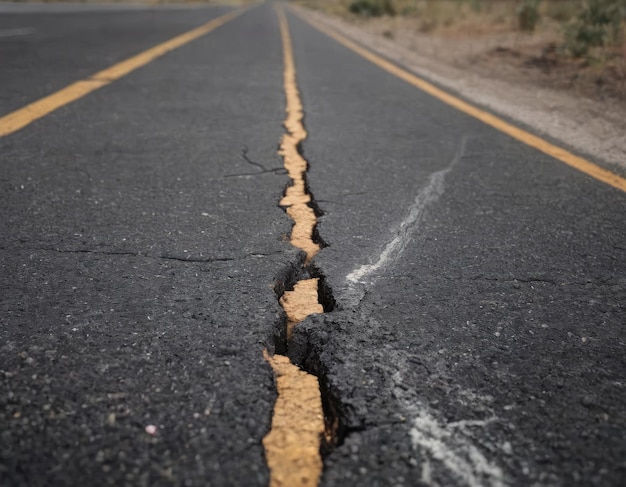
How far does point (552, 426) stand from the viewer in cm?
108

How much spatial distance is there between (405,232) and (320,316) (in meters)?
0.68

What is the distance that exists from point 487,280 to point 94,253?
1.31 meters

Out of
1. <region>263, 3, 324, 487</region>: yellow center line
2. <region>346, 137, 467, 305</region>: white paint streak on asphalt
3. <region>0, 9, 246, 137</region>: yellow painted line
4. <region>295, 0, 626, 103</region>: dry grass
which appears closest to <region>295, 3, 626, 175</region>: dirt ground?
<region>295, 0, 626, 103</region>: dry grass

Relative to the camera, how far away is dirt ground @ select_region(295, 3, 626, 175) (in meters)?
3.71

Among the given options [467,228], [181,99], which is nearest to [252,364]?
[467,228]

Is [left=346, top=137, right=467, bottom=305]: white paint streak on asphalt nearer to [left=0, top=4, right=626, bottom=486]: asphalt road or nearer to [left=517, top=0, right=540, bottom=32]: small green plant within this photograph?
[left=0, top=4, right=626, bottom=486]: asphalt road

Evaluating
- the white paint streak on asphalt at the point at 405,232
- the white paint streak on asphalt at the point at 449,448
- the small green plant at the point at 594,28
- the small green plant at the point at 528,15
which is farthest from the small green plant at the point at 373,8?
the white paint streak on asphalt at the point at 449,448

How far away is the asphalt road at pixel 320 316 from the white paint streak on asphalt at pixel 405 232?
11 mm

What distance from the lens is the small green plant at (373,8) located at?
63.2 feet

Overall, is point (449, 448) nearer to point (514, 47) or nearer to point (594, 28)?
point (594, 28)

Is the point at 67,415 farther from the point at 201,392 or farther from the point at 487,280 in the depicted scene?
the point at 487,280

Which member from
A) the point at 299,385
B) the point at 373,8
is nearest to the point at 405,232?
the point at 299,385

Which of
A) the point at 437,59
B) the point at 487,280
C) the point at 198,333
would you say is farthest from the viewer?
the point at 437,59

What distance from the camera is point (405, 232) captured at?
78.4 inches
